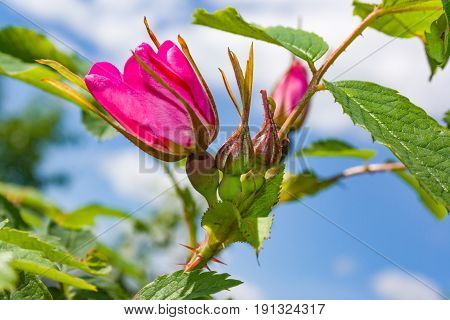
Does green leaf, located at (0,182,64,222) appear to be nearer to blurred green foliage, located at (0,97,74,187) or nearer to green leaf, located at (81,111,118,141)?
green leaf, located at (81,111,118,141)

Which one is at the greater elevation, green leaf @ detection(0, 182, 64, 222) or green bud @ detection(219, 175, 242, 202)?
green bud @ detection(219, 175, 242, 202)

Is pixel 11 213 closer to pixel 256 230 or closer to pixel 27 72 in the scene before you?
pixel 27 72

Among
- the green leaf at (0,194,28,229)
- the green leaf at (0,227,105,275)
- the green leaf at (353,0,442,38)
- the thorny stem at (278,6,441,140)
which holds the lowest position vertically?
the green leaf at (0,194,28,229)

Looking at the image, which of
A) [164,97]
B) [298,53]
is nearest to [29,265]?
[164,97]

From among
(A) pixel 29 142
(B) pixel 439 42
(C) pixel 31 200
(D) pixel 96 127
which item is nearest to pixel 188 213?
(D) pixel 96 127

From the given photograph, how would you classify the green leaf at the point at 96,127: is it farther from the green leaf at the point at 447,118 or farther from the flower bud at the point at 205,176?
the green leaf at the point at 447,118

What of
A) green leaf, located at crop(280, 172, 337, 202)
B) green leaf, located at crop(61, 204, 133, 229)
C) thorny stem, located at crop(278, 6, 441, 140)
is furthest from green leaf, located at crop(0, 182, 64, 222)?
thorny stem, located at crop(278, 6, 441, 140)

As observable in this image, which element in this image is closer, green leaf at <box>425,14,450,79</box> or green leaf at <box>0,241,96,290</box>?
green leaf at <box>0,241,96,290</box>

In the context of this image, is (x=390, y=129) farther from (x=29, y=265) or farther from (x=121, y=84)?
(x=29, y=265)
